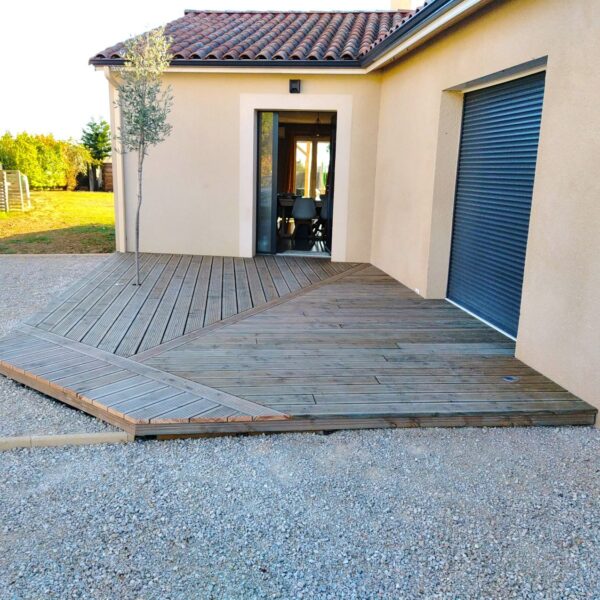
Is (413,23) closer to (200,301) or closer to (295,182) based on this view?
(200,301)

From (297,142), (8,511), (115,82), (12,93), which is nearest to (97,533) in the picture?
(8,511)

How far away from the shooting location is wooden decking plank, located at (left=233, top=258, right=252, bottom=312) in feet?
19.0

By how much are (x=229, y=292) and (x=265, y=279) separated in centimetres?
91

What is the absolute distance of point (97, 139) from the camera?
2381 cm

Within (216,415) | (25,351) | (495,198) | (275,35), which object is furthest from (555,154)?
(275,35)

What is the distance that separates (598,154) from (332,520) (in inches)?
106

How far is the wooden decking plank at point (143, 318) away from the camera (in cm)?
438

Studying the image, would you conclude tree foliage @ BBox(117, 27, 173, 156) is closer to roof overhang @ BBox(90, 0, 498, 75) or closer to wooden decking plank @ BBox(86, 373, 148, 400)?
roof overhang @ BBox(90, 0, 498, 75)

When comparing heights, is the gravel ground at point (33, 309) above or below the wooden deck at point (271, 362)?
below

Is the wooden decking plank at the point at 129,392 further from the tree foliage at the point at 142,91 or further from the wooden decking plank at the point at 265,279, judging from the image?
the tree foliage at the point at 142,91

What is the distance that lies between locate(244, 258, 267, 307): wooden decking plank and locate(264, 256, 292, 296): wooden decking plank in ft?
0.65

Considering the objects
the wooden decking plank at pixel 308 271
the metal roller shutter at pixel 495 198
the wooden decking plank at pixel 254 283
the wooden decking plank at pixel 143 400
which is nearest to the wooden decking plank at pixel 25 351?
the wooden decking plank at pixel 143 400

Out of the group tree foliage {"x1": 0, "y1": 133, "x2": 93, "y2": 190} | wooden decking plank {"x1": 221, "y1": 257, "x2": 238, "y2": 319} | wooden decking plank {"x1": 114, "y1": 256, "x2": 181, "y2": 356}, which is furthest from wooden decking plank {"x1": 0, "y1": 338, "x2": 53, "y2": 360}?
tree foliage {"x1": 0, "y1": 133, "x2": 93, "y2": 190}

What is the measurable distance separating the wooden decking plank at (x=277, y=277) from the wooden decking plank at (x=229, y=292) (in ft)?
1.72
